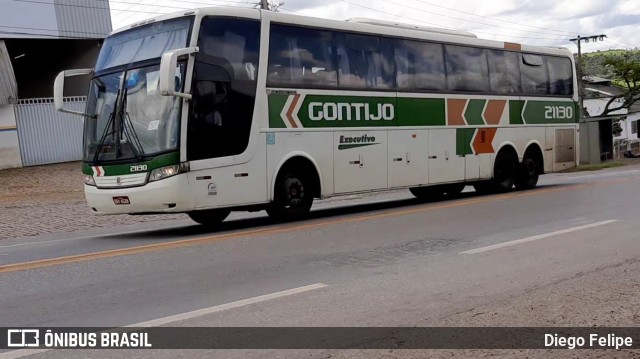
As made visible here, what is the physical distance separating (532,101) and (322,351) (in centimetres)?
1478

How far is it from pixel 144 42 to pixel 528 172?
1081cm

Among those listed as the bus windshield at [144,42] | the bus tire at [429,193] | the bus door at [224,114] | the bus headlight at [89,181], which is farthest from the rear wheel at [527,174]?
the bus headlight at [89,181]

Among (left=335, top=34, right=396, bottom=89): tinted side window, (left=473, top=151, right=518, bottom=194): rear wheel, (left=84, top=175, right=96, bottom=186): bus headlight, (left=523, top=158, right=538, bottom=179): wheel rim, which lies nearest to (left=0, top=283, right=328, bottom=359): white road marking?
(left=84, top=175, right=96, bottom=186): bus headlight

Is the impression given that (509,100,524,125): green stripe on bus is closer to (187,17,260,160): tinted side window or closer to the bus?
the bus

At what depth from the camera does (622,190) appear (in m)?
16.4

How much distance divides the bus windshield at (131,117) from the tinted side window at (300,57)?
2.00 m

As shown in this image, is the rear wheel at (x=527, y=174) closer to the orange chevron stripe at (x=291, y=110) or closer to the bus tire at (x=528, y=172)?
the bus tire at (x=528, y=172)

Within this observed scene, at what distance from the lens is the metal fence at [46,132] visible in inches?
1179

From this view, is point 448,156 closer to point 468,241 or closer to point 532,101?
point 532,101

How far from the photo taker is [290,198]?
12.8 m

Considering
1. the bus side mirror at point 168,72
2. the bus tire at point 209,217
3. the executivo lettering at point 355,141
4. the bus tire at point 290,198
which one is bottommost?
the bus tire at point 209,217

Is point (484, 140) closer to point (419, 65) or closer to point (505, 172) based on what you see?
point (505, 172)

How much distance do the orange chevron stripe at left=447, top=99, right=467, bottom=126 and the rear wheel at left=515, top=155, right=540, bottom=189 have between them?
2810 millimetres

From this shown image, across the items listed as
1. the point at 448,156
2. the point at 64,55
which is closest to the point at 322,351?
the point at 448,156
